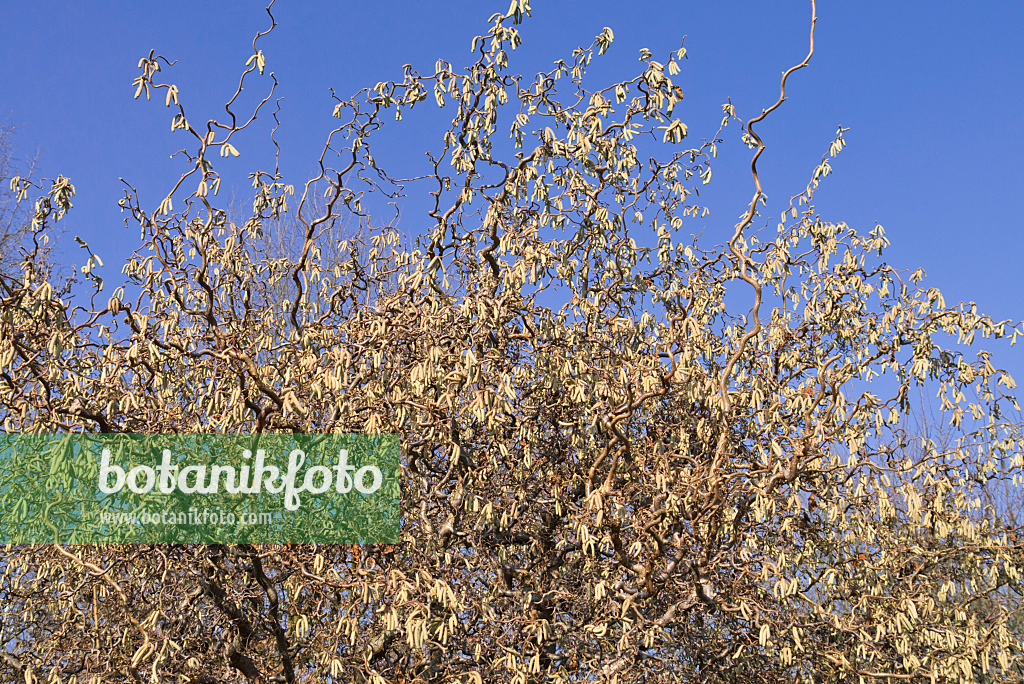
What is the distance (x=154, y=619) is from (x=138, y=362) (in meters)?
1.42

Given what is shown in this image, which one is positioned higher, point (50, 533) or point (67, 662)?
point (50, 533)

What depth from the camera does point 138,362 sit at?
4988 mm

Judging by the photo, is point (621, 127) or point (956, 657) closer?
point (956, 657)

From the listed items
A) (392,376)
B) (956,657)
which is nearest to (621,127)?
(392,376)

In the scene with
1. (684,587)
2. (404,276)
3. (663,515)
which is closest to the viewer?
(663,515)

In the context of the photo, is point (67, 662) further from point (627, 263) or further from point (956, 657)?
point (956, 657)

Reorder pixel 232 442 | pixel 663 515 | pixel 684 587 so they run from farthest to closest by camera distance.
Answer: pixel 684 587 → pixel 232 442 → pixel 663 515

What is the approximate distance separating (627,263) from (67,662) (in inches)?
174

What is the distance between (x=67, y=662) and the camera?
5.57 meters

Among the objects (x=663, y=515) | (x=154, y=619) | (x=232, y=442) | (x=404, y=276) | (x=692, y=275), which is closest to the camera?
(x=154, y=619)

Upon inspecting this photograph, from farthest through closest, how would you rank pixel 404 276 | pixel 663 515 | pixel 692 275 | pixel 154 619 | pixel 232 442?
pixel 692 275 < pixel 404 276 < pixel 232 442 < pixel 663 515 < pixel 154 619

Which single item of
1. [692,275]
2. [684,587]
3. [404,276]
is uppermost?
[692,275]

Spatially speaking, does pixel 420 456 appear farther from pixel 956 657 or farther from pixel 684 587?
pixel 956 657

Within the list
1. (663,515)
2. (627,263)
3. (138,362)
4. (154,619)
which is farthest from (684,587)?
(138,362)
